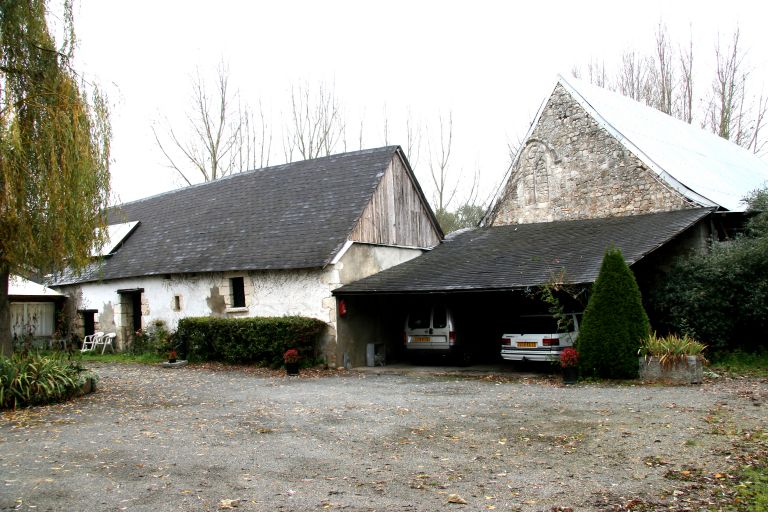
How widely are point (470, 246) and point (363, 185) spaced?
3390mm

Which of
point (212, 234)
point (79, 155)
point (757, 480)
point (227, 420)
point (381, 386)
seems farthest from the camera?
point (212, 234)

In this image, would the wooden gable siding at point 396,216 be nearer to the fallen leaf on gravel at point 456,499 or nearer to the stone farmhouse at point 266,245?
the stone farmhouse at point 266,245

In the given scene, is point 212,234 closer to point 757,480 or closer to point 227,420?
point 227,420

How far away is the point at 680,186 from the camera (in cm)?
1708

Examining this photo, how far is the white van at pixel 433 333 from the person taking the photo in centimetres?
1599

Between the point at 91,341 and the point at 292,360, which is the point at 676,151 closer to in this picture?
the point at 292,360

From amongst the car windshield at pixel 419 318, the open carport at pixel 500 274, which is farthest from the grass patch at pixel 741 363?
the car windshield at pixel 419 318

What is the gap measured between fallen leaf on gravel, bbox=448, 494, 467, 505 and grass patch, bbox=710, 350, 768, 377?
9622 millimetres

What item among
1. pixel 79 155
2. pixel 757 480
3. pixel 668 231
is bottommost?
pixel 757 480

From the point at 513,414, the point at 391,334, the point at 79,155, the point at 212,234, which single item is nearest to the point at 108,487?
the point at 513,414

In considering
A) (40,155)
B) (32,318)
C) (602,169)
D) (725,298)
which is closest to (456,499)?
(40,155)

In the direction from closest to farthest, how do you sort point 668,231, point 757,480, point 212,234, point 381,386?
1. point 757,480
2. point 381,386
3. point 668,231
4. point 212,234

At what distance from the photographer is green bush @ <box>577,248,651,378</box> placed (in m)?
12.4

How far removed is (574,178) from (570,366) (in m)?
8.59
